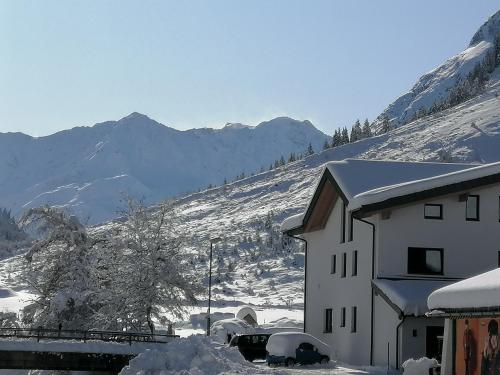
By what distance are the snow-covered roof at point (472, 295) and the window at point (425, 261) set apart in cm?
1296

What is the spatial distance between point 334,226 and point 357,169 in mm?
4048

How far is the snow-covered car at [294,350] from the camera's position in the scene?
42.7 metres

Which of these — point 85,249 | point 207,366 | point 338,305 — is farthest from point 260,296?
point 207,366

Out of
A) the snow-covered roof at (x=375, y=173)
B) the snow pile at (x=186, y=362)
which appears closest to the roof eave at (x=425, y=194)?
the snow-covered roof at (x=375, y=173)

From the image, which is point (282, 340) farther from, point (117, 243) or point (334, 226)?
point (117, 243)

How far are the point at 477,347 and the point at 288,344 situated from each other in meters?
16.4

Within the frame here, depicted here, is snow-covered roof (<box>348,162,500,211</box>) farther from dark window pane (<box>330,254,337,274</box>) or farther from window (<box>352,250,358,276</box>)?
dark window pane (<box>330,254,337,274</box>)

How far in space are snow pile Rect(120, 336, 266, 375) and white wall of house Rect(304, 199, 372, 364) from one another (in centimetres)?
965

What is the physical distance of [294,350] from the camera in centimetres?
4278

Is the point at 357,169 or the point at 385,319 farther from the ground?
the point at 357,169

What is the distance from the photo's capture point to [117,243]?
56438 millimetres

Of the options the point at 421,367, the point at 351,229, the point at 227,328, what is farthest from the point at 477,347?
the point at 227,328

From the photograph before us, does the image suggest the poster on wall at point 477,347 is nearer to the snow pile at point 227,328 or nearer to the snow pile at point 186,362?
the snow pile at point 186,362

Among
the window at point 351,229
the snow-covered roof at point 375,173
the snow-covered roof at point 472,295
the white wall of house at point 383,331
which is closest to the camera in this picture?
the snow-covered roof at point 472,295
